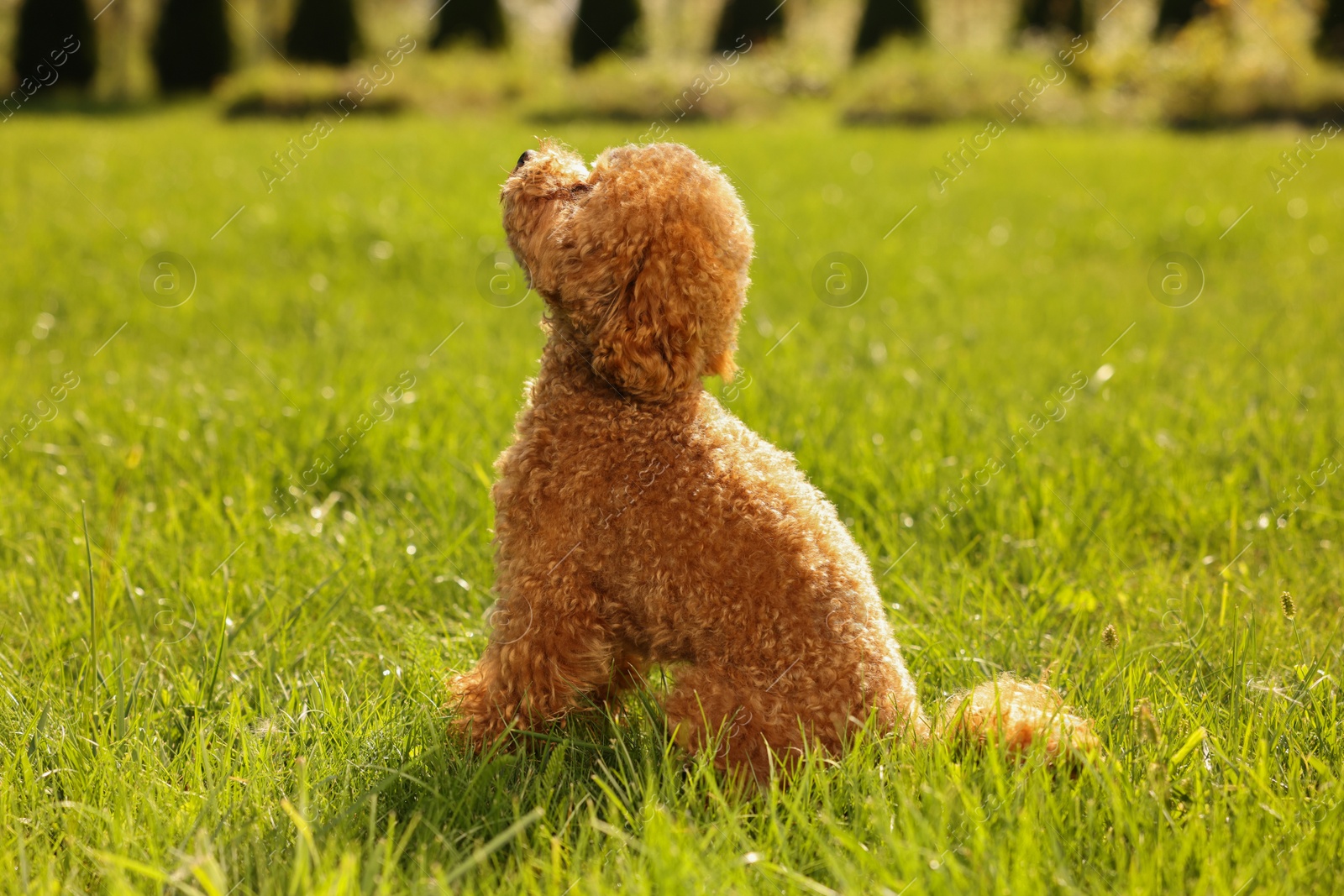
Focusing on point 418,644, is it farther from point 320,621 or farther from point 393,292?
point 393,292

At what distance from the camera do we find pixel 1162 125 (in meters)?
16.5

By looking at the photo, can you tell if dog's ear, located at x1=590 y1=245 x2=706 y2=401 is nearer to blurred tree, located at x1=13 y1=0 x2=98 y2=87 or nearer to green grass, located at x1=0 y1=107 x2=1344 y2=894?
green grass, located at x1=0 y1=107 x2=1344 y2=894

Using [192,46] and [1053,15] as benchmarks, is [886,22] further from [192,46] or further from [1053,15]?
[192,46]

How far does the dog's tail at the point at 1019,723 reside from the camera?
7.22 ft

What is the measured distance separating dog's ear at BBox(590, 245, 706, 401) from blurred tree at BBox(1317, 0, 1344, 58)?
22490 mm

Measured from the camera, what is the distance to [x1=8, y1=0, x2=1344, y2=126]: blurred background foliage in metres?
17.0

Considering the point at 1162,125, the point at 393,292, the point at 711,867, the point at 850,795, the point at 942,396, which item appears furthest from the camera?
the point at 1162,125

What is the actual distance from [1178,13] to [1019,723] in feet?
75.9

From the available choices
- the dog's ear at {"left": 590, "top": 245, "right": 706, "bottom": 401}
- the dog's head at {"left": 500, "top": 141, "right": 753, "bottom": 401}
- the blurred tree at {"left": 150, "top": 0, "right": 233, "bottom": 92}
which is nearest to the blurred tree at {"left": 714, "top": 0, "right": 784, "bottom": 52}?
the blurred tree at {"left": 150, "top": 0, "right": 233, "bottom": 92}

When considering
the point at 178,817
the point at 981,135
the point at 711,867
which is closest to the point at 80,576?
the point at 178,817

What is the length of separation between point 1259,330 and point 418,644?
5439mm

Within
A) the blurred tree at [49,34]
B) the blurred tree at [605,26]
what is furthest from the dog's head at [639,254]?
the blurred tree at [49,34]

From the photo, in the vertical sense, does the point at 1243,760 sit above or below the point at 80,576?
below

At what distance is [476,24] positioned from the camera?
23.2m
